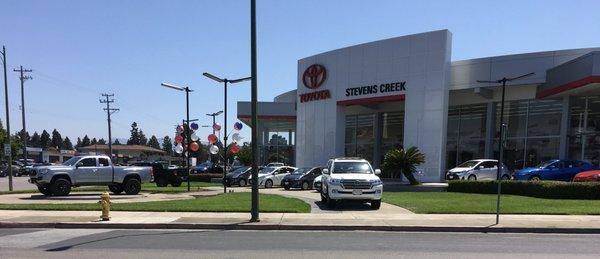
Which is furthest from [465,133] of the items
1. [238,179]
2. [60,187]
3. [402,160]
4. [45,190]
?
[45,190]

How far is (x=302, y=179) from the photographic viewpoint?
31672 mm

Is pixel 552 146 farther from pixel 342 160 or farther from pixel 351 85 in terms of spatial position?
pixel 342 160

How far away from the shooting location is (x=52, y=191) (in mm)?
22656

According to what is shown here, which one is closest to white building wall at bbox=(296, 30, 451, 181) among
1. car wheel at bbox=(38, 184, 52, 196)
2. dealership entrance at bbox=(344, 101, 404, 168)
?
dealership entrance at bbox=(344, 101, 404, 168)

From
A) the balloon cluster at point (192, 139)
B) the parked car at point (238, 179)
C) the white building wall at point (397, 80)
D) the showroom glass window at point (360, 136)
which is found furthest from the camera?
the showroom glass window at point (360, 136)

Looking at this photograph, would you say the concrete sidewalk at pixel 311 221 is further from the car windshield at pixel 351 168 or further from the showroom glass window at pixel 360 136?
the showroom glass window at pixel 360 136

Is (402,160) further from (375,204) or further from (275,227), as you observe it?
(275,227)

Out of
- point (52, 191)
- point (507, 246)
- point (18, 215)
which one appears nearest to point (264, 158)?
point (52, 191)

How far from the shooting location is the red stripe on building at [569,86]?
27094 millimetres

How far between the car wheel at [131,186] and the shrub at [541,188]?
618 inches

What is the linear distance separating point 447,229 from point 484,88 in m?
25.0

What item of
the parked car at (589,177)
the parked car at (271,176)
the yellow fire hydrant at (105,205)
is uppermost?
the yellow fire hydrant at (105,205)

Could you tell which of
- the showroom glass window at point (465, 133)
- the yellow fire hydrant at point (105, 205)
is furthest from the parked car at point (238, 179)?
the yellow fire hydrant at point (105, 205)

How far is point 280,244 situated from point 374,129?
112 ft
